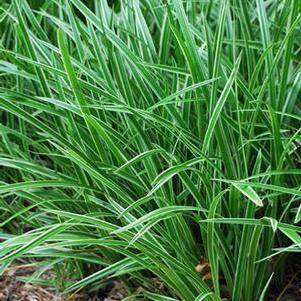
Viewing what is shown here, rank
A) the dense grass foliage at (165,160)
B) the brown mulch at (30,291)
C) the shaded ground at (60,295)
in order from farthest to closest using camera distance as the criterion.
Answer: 1. the brown mulch at (30,291)
2. the shaded ground at (60,295)
3. the dense grass foliage at (165,160)

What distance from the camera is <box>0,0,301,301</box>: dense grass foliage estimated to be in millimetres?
1888

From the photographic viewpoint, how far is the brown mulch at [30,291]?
91.7 inches

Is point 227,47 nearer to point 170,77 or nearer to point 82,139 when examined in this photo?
point 170,77

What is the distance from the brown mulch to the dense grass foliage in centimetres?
4

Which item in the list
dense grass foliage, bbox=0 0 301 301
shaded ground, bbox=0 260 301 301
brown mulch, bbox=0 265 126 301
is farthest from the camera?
brown mulch, bbox=0 265 126 301

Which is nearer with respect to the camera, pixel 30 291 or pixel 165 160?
pixel 165 160

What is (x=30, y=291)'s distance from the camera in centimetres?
245

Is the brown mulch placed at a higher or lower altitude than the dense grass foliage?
lower

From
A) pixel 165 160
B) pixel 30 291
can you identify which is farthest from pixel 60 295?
pixel 165 160

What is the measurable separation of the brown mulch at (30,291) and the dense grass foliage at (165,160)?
0.04 metres

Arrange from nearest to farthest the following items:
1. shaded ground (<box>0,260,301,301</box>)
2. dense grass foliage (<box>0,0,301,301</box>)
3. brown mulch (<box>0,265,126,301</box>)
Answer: dense grass foliage (<box>0,0,301,301</box>) → shaded ground (<box>0,260,301,301</box>) → brown mulch (<box>0,265,126,301</box>)

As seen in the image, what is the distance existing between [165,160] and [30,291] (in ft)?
2.38

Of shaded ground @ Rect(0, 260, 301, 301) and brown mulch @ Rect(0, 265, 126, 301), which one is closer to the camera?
shaded ground @ Rect(0, 260, 301, 301)

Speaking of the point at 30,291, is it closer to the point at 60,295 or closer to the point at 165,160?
the point at 60,295
